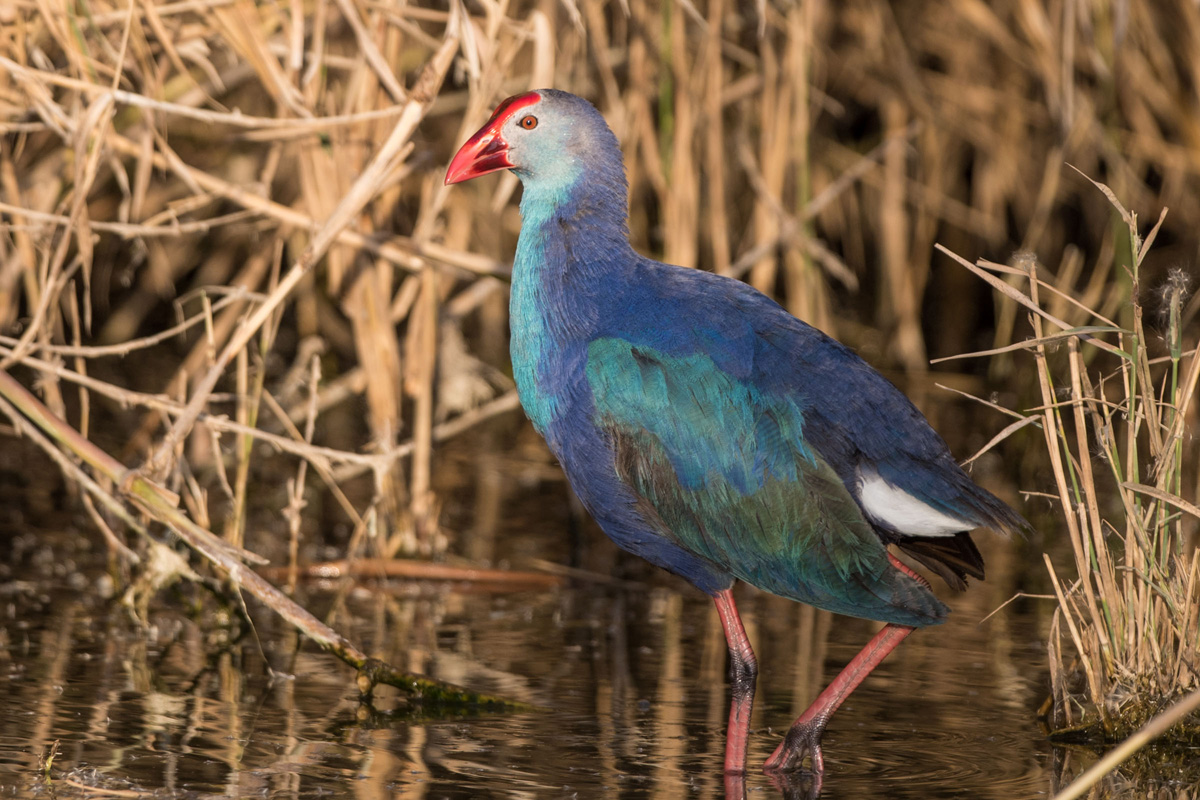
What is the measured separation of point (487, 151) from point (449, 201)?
160 cm

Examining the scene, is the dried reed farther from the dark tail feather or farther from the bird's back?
the bird's back

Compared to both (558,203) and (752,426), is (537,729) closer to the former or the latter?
(752,426)

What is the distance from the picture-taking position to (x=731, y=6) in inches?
209

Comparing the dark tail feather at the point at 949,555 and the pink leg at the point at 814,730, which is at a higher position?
the dark tail feather at the point at 949,555

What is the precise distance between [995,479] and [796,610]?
5.17 feet

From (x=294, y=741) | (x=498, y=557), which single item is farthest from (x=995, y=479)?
(x=294, y=741)

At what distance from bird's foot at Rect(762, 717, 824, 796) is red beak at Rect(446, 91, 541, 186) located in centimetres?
126

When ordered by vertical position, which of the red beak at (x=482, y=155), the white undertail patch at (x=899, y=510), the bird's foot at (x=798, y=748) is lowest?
the bird's foot at (x=798, y=748)

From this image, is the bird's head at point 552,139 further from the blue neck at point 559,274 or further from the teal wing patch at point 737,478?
the teal wing patch at point 737,478

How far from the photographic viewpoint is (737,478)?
2730 mm

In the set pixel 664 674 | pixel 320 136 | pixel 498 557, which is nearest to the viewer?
pixel 664 674

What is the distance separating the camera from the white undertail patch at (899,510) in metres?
2.70

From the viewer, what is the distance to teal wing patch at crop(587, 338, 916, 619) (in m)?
2.69

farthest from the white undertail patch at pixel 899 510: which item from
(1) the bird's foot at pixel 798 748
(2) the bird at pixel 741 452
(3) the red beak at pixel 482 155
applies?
(3) the red beak at pixel 482 155
